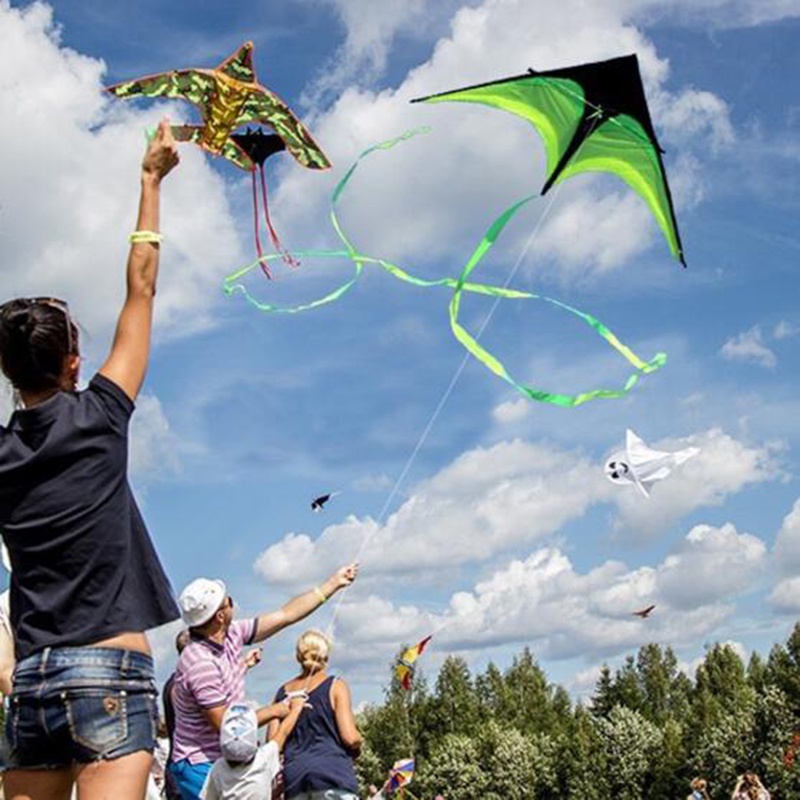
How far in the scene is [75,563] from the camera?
7.39ft

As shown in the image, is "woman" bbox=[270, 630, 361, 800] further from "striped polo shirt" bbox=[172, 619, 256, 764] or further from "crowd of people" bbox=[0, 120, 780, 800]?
"crowd of people" bbox=[0, 120, 780, 800]

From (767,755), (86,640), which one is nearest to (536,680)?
(767,755)

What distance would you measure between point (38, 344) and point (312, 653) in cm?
341

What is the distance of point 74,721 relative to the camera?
7.08 feet

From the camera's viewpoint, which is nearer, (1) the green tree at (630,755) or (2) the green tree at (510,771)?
(1) the green tree at (630,755)

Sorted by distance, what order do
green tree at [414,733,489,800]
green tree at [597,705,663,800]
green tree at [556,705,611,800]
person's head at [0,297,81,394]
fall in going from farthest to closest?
1. green tree at [414,733,489,800]
2. green tree at [556,705,611,800]
3. green tree at [597,705,663,800]
4. person's head at [0,297,81,394]

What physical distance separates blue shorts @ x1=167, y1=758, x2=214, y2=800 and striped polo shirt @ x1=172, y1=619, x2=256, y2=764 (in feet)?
0.06

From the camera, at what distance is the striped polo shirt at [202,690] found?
4.56m

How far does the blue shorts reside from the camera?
4672mm

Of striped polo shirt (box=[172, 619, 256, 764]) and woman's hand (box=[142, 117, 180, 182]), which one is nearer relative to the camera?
woman's hand (box=[142, 117, 180, 182])

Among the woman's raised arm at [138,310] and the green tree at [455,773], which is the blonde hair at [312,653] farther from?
the green tree at [455,773]

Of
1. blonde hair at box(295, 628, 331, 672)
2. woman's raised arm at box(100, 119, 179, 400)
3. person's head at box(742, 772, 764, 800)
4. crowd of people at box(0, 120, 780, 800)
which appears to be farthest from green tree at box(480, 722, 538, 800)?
woman's raised arm at box(100, 119, 179, 400)

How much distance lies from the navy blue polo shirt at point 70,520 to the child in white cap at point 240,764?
7.07 feet

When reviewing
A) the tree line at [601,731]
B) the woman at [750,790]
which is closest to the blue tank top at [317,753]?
the woman at [750,790]
